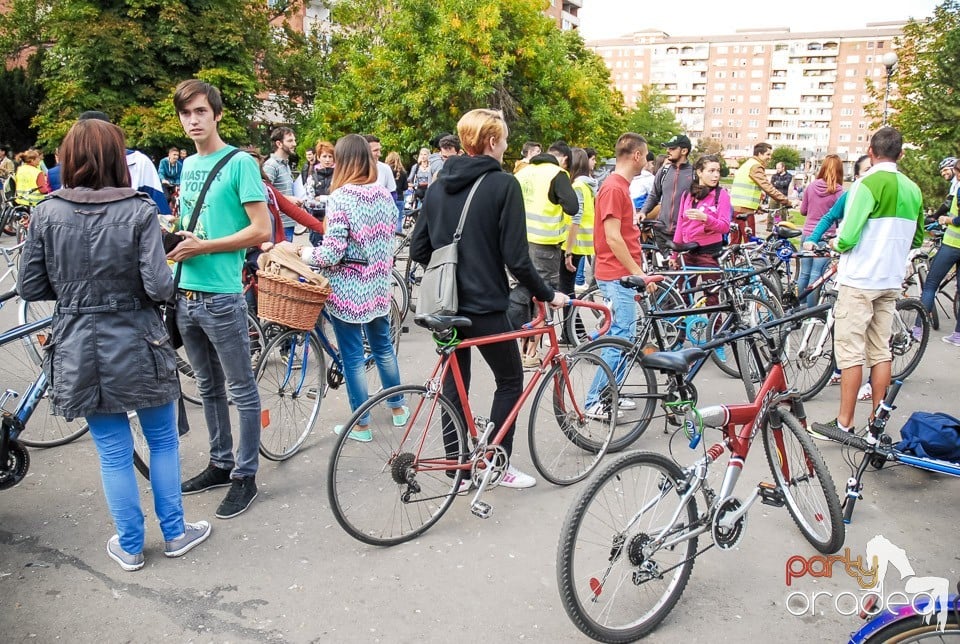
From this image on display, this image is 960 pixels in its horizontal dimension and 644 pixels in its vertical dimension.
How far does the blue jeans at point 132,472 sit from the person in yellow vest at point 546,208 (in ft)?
10.8

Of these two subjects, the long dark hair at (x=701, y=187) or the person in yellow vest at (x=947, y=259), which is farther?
the person in yellow vest at (x=947, y=259)

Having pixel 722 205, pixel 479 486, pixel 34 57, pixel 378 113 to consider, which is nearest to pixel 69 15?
pixel 34 57

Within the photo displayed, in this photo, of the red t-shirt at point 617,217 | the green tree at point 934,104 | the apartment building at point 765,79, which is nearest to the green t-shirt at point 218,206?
the red t-shirt at point 617,217

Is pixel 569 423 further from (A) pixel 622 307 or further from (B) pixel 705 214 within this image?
(B) pixel 705 214

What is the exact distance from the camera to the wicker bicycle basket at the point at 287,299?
423 cm

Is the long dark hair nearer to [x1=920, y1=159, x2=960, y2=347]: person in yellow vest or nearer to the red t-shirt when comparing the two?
the red t-shirt

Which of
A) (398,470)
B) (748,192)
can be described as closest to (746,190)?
(748,192)

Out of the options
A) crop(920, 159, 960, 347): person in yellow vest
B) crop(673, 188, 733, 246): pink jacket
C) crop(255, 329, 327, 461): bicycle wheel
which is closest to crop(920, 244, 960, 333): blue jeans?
crop(920, 159, 960, 347): person in yellow vest

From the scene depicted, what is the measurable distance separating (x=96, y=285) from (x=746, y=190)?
7.91 meters

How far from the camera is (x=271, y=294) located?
4.26m

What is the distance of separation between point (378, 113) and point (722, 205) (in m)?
15.2

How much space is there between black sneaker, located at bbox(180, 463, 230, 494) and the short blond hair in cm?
225

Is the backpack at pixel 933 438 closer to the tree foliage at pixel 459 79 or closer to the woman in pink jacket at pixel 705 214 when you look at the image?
the woman in pink jacket at pixel 705 214

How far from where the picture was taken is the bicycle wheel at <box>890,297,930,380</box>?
628 cm
